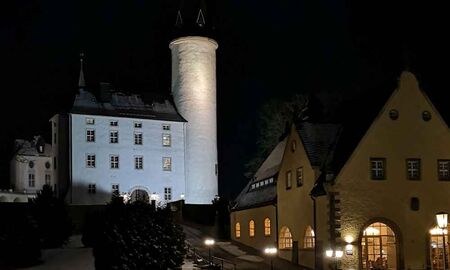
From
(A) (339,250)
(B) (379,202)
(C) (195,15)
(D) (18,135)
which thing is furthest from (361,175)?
(C) (195,15)

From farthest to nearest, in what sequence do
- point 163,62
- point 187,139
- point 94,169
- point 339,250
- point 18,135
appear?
point 163,62 < point 187,139 < point 94,169 < point 18,135 < point 339,250

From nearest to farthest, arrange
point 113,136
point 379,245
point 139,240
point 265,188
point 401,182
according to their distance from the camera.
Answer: point 139,240 < point 379,245 < point 401,182 < point 265,188 < point 113,136

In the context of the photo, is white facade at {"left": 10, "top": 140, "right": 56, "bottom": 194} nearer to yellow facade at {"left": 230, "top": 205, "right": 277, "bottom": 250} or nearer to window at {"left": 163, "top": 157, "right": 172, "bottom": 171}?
window at {"left": 163, "top": 157, "right": 172, "bottom": 171}

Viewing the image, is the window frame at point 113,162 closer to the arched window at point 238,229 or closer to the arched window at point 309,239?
the arched window at point 238,229

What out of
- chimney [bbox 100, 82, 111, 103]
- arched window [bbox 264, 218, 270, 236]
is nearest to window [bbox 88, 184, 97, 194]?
chimney [bbox 100, 82, 111, 103]

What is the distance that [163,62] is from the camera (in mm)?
78312

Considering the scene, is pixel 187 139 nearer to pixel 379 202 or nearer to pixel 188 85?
pixel 188 85

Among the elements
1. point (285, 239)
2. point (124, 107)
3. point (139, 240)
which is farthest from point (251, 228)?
point (124, 107)

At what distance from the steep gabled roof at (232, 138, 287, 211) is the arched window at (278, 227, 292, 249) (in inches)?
78.5

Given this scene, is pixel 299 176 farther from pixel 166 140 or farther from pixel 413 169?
pixel 166 140

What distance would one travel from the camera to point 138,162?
67500 millimetres

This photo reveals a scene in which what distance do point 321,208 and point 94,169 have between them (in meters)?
32.9

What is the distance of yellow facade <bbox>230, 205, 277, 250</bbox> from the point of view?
4262 centimetres

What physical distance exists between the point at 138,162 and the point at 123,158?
4.86ft
